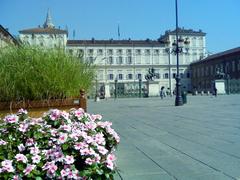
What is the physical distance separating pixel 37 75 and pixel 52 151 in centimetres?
238

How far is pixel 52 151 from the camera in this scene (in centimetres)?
299

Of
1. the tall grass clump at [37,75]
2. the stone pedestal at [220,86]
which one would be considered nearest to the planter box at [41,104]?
the tall grass clump at [37,75]

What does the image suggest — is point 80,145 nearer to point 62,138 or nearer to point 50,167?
point 62,138

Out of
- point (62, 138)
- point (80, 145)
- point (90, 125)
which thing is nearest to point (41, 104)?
point (90, 125)

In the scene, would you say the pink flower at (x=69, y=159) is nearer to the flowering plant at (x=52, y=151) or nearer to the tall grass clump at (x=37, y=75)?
the flowering plant at (x=52, y=151)

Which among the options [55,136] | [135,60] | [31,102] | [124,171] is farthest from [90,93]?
[135,60]

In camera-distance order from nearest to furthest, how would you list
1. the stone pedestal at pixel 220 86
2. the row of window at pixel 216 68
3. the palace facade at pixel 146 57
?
the stone pedestal at pixel 220 86
the row of window at pixel 216 68
the palace facade at pixel 146 57

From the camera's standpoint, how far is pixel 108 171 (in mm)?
3027

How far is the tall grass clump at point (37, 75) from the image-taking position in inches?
202

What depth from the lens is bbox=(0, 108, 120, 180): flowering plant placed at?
287cm

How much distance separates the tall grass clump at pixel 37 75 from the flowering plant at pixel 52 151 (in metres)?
1.75

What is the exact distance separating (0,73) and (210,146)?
377 cm

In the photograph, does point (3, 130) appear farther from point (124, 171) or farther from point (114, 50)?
point (114, 50)

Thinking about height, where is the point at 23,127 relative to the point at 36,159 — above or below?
above
